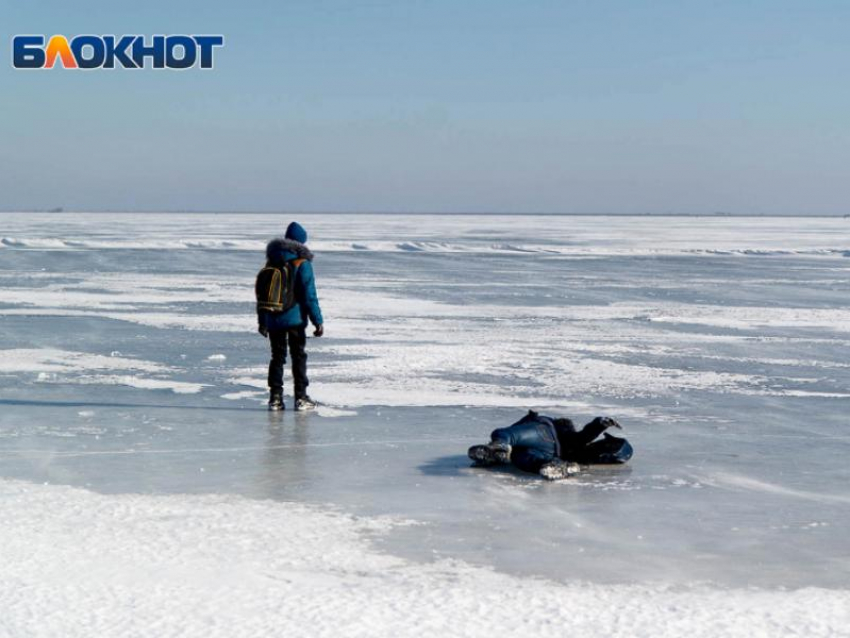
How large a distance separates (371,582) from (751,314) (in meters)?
13.1

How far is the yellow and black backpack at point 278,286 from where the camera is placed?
28.3 ft

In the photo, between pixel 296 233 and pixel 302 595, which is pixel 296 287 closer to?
pixel 296 233

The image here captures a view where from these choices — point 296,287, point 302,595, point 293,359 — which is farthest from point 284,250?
point 302,595

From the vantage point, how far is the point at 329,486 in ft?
20.4

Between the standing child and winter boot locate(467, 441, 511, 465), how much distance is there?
2.36 m

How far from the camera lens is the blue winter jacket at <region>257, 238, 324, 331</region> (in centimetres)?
867

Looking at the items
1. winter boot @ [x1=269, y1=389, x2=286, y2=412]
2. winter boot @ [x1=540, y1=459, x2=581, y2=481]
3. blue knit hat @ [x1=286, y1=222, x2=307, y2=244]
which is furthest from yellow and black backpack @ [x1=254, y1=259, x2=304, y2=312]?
winter boot @ [x1=540, y1=459, x2=581, y2=481]

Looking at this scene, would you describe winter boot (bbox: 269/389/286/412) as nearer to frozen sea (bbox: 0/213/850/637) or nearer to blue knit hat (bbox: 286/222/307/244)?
frozen sea (bbox: 0/213/850/637)

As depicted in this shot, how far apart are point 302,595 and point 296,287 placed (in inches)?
180

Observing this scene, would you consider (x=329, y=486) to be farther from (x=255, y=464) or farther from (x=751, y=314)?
(x=751, y=314)

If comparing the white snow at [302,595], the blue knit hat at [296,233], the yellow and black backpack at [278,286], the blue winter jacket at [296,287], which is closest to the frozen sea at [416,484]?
the white snow at [302,595]

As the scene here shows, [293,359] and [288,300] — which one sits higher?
[288,300]

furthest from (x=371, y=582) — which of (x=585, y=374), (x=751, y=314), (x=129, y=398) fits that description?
(x=751, y=314)

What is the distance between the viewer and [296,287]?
8727 millimetres
